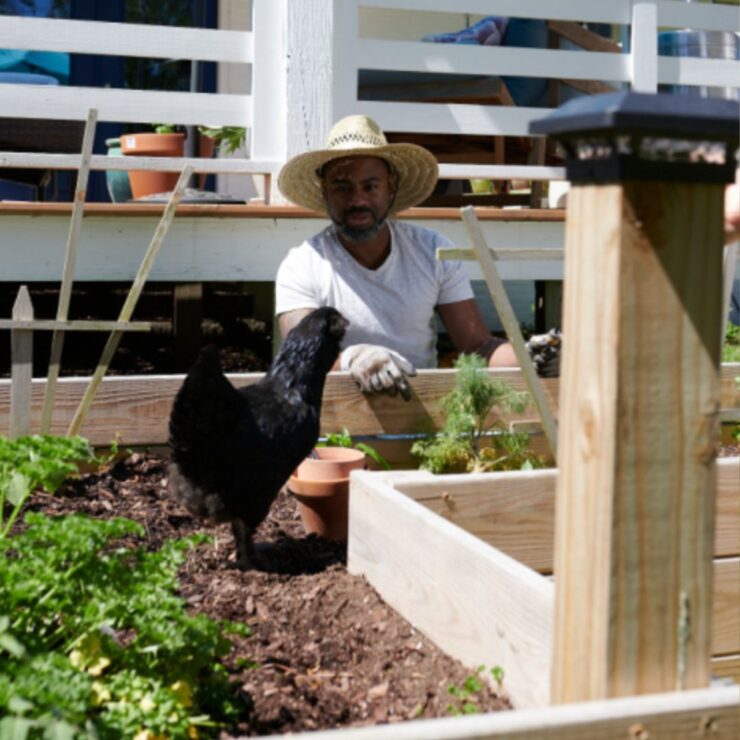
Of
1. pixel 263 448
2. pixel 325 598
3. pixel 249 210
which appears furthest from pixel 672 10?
pixel 325 598

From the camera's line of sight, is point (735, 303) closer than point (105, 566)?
No

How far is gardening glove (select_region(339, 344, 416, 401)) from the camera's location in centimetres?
387

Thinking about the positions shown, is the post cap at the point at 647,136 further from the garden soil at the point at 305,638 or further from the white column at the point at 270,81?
the white column at the point at 270,81

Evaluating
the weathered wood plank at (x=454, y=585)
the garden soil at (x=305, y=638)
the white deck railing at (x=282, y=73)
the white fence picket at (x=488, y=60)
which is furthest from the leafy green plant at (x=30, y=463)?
the white fence picket at (x=488, y=60)

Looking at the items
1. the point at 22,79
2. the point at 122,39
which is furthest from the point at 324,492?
the point at 22,79

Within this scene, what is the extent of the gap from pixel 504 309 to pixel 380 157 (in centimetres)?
176

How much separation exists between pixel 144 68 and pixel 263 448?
22.3 feet

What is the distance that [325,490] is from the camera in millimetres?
3367

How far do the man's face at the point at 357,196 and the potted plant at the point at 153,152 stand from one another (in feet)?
7.52

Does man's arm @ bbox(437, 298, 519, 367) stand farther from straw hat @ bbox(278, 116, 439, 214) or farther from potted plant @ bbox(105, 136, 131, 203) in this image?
potted plant @ bbox(105, 136, 131, 203)

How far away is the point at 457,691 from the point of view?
80.7 inches

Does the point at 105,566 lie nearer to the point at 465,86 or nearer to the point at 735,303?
the point at 465,86

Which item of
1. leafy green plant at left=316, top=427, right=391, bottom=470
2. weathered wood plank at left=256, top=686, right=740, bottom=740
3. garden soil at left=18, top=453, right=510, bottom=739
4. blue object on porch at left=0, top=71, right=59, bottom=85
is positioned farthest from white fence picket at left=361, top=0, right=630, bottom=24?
weathered wood plank at left=256, top=686, right=740, bottom=740

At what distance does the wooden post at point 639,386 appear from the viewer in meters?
1.30
